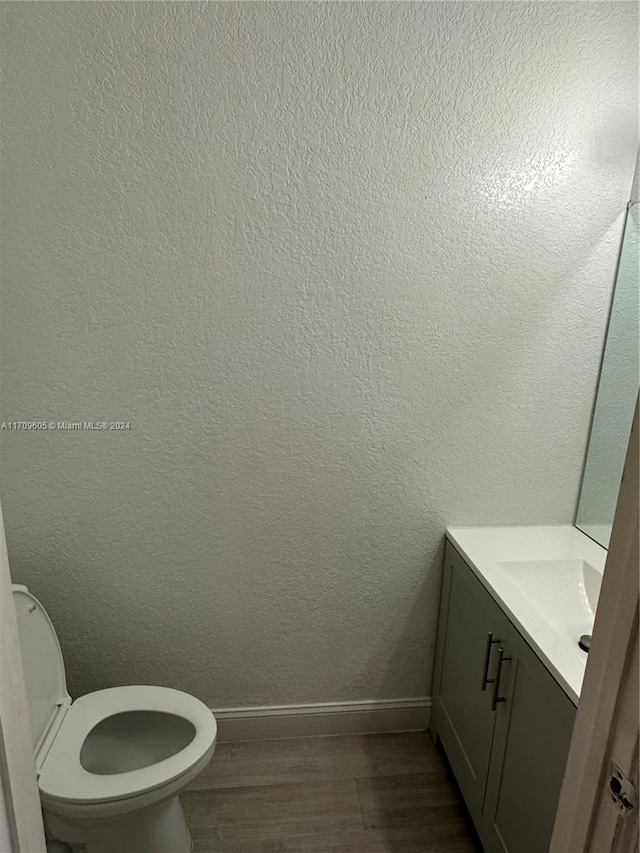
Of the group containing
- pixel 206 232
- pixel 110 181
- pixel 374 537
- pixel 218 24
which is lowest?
pixel 374 537

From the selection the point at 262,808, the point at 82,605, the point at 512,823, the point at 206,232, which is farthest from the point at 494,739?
the point at 206,232

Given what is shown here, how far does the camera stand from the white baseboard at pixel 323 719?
1902 millimetres

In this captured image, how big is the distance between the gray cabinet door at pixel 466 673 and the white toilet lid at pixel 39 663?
1.17 m

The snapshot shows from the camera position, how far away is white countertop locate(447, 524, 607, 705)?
116 centimetres

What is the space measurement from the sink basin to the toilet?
0.96m

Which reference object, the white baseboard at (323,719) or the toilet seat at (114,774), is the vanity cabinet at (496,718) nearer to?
the white baseboard at (323,719)

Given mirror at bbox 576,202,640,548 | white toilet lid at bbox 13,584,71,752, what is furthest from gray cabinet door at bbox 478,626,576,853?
white toilet lid at bbox 13,584,71,752

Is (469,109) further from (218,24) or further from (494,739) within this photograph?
(494,739)

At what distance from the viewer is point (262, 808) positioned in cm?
167

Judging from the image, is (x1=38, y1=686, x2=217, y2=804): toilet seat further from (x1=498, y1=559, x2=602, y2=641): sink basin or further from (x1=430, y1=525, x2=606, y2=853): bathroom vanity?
(x1=498, y1=559, x2=602, y2=641): sink basin

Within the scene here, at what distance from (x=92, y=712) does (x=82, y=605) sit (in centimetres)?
33

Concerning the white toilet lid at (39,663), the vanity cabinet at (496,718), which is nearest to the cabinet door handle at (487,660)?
the vanity cabinet at (496,718)

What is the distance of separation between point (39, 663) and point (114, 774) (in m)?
0.36

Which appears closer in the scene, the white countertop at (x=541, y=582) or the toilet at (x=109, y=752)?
the white countertop at (x=541, y=582)
